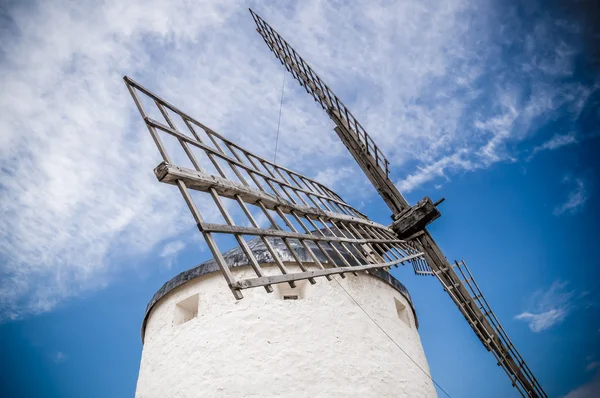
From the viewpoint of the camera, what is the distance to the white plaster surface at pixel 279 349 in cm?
440

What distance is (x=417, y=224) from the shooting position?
7.75 meters

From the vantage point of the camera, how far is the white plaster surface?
14.4 ft

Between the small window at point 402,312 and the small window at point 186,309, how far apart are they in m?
3.47

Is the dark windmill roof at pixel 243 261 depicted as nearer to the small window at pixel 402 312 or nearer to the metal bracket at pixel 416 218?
the small window at pixel 402 312

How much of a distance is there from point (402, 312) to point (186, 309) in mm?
3799

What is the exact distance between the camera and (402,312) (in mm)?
6336

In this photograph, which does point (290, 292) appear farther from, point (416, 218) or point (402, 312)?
point (416, 218)

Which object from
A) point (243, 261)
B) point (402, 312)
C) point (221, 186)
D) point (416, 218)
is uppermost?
point (416, 218)

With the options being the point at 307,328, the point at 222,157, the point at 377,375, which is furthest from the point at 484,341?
the point at 222,157

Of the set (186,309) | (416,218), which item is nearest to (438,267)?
(416,218)

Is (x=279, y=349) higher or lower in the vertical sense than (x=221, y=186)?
lower

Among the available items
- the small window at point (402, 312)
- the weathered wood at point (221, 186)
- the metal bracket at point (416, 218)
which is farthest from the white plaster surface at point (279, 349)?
the metal bracket at point (416, 218)

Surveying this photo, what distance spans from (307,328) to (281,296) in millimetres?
666

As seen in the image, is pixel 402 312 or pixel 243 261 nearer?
pixel 243 261
